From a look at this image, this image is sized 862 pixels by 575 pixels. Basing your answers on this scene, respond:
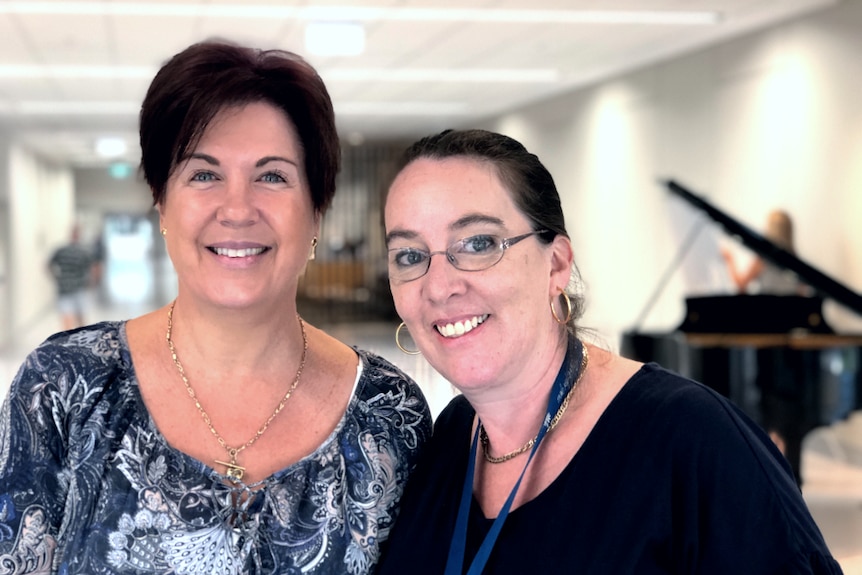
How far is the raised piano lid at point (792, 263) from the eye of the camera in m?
6.37

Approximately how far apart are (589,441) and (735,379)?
5.07 m

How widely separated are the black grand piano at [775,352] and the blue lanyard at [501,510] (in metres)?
4.64

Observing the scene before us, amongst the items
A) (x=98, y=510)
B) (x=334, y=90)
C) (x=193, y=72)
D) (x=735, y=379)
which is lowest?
(x=735, y=379)

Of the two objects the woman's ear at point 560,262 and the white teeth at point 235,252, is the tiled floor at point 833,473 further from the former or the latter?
the white teeth at point 235,252

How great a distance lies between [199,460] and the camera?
1813mm

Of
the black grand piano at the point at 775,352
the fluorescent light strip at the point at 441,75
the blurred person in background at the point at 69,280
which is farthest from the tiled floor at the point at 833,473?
the fluorescent light strip at the point at 441,75

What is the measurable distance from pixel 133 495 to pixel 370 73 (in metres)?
10.6

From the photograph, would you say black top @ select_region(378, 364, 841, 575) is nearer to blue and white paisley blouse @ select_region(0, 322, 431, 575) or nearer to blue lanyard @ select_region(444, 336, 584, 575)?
blue lanyard @ select_region(444, 336, 584, 575)

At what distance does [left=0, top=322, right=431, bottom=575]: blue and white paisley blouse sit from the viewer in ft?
5.57

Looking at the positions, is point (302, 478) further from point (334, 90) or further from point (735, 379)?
point (334, 90)

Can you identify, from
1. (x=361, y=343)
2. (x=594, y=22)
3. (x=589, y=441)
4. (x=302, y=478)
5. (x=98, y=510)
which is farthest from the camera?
(x=361, y=343)

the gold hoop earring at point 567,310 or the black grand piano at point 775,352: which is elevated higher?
the gold hoop earring at point 567,310

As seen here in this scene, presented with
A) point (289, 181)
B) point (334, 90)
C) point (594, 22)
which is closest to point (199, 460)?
point (289, 181)

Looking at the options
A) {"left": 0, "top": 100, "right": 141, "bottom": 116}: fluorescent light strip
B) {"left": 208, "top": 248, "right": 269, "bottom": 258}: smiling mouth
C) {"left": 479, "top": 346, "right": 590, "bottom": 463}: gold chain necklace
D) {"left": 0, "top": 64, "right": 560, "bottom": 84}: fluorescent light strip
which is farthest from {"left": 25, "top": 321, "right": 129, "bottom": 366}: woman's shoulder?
{"left": 0, "top": 100, "right": 141, "bottom": 116}: fluorescent light strip
